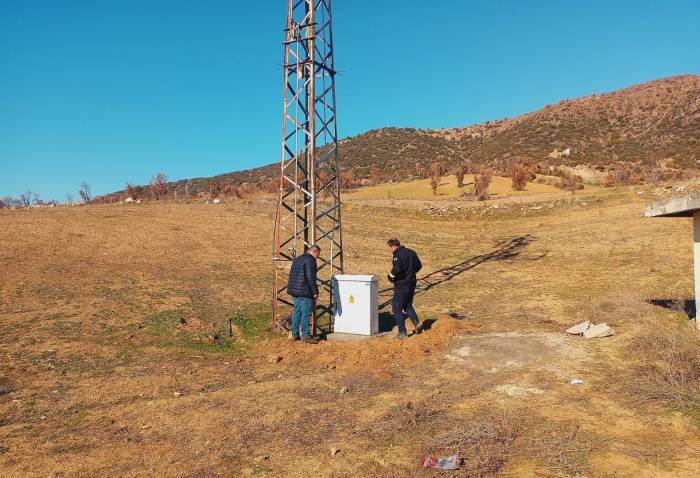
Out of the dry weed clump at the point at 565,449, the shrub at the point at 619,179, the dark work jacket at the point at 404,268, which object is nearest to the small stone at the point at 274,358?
the dark work jacket at the point at 404,268

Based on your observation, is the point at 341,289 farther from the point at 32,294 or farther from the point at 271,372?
the point at 32,294

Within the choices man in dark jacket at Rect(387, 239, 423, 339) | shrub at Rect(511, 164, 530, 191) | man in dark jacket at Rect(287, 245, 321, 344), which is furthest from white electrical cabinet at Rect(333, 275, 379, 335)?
shrub at Rect(511, 164, 530, 191)

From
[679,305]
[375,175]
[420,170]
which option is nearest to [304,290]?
[679,305]

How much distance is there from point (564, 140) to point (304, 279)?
2456 inches

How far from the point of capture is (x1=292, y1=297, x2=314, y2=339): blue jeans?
364 inches

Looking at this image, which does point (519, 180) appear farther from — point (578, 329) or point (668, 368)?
point (668, 368)

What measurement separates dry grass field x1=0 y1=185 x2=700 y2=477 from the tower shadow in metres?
0.20

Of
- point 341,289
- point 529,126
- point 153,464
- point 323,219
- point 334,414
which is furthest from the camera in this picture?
point 529,126

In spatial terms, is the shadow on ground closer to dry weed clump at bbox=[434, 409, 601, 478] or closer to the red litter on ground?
dry weed clump at bbox=[434, 409, 601, 478]

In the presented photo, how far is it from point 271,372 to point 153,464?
124 inches

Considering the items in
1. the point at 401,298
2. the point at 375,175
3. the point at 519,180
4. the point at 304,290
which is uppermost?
the point at 375,175

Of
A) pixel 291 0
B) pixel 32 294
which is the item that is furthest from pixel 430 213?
pixel 32 294

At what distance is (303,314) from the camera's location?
927cm

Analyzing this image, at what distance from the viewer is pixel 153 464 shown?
184 inches
